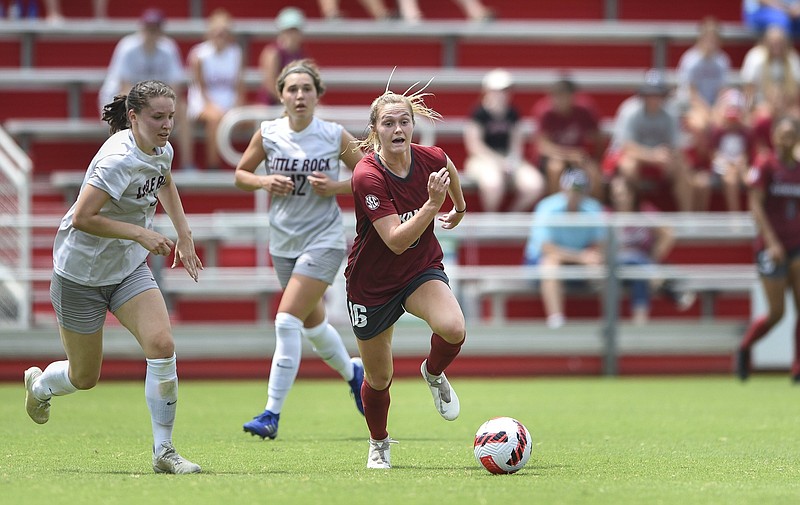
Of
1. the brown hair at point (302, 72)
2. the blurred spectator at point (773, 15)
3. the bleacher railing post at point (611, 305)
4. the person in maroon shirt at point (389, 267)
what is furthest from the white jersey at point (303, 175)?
the blurred spectator at point (773, 15)

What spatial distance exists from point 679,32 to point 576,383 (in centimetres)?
747

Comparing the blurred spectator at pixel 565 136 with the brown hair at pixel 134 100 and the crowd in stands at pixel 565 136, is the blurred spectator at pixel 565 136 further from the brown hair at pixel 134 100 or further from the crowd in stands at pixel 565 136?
the brown hair at pixel 134 100

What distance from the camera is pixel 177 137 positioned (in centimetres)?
1644

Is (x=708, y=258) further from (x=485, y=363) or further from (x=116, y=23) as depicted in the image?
(x=116, y=23)

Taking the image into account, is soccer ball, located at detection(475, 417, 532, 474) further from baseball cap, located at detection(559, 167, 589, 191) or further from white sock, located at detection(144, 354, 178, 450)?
baseball cap, located at detection(559, 167, 589, 191)

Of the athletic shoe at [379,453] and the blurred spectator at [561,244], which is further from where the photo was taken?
the blurred spectator at [561,244]

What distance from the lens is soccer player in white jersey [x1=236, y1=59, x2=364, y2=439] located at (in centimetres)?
847

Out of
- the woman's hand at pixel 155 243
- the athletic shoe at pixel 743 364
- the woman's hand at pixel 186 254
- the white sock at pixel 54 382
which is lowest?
the athletic shoe at pixel 743 364

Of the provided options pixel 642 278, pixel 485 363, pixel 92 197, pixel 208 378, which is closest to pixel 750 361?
pixel 642 278

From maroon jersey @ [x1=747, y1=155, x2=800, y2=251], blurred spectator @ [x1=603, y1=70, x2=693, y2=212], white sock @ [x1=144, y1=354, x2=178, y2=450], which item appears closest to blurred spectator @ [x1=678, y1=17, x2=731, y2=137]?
blurred spectator @ [x1=603, y1=70, x2=693, y2=212]

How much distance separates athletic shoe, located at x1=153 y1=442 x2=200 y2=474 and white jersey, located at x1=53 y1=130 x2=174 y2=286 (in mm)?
932

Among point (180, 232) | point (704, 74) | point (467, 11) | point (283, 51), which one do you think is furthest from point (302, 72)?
point (467, 11)

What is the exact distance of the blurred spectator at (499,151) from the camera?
15938 mm

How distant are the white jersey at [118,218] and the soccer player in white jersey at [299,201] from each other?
5.83 feet
